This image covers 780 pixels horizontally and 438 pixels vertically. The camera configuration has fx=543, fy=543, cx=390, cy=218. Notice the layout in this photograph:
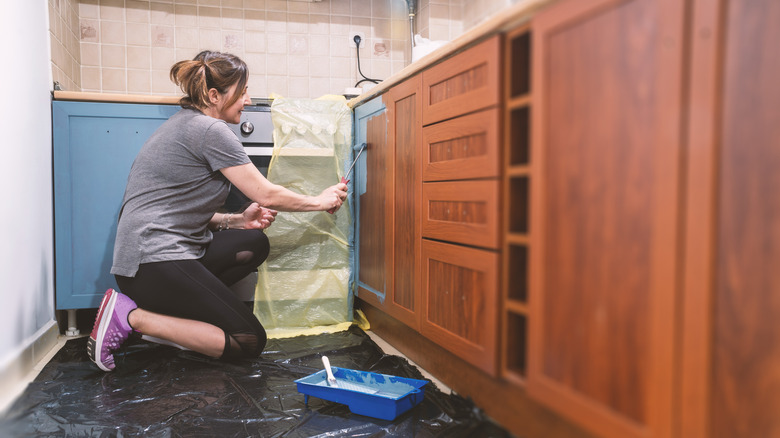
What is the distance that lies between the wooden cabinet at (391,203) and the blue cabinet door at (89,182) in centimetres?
86

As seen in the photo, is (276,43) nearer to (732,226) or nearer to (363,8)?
(363,8)

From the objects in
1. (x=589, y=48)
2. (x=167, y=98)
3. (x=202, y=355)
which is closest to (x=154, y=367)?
(x=202, y=355)

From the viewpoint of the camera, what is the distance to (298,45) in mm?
2863

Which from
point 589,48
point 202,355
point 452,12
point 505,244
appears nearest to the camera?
point 589,48

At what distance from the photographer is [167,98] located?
216cm

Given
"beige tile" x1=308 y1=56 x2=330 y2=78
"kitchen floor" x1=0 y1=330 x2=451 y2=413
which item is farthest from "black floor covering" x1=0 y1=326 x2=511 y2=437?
"beige tile" x1=308 y1=56 x2=330 y2=78

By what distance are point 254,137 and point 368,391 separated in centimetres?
122

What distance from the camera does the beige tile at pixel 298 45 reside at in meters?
2.85

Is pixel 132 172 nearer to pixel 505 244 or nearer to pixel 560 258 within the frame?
pixel 505 244

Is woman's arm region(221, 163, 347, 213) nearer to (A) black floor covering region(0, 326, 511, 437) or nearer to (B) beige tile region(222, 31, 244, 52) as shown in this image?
(A) black floor covering region(0, 326, 511, 437)

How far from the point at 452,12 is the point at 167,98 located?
52.1 inches

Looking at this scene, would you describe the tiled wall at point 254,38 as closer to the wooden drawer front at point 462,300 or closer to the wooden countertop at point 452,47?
the wooden countertop at point 452,47

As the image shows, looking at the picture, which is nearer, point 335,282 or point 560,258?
point 560,258

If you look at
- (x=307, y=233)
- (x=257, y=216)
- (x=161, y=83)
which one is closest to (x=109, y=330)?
(x=257, y=216)
